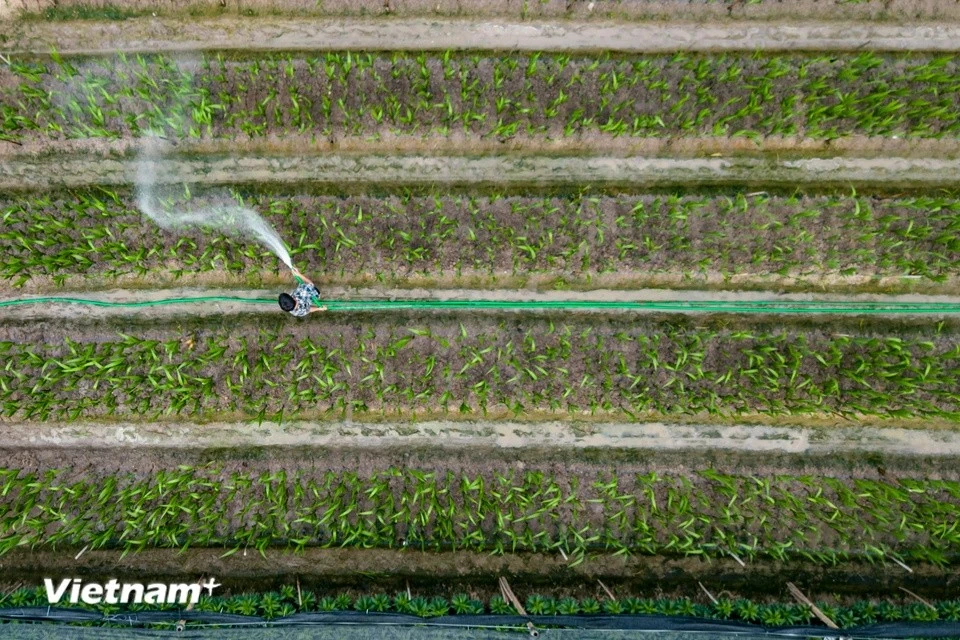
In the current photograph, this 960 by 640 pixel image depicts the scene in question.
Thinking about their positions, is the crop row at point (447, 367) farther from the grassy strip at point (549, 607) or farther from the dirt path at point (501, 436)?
the grassy strip at point (549, 607)

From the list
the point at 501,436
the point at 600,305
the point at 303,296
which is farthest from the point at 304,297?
the point at 600,305

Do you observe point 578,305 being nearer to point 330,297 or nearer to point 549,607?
point 330,297

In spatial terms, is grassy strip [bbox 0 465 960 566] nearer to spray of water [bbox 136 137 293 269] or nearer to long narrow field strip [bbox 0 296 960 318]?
long narrow field strip [bbox 0 296 960 318]

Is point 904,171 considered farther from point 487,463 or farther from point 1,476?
point 1,476

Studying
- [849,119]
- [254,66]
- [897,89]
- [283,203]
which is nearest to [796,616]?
[849,119]

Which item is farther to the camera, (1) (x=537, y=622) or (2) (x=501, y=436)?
(2) (x=501, y=436)

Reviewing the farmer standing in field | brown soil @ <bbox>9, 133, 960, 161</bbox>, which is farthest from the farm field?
the farmer standing in field

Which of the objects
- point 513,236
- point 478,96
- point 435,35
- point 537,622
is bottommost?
point 537,622
